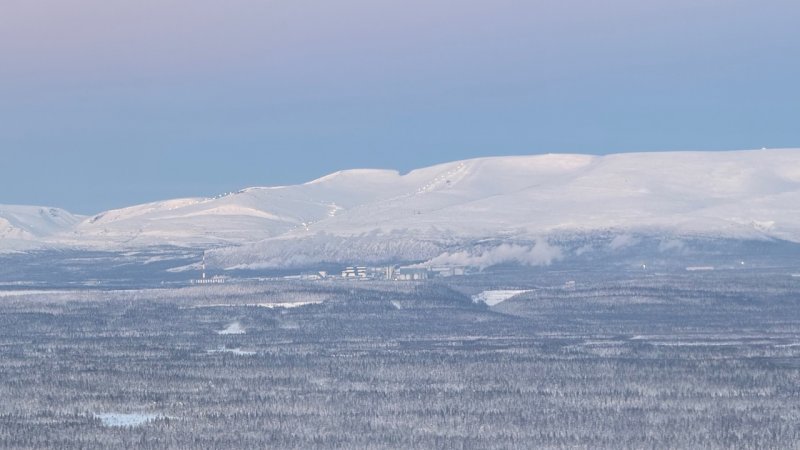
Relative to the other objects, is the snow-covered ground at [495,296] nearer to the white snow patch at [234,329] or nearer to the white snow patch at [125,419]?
the white snow patch at [234,329]

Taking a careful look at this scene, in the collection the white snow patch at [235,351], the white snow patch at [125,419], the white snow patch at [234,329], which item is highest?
the white snow patch at [234,329]

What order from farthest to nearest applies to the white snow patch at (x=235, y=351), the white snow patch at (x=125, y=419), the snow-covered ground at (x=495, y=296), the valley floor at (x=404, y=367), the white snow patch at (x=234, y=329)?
the snow-covered ground at (x=495, y=296), the white snow patch at (x=234, y=329), the white snow patch at (x=235, y=351), the white snow patch at (x=125, y=419), the valley floor at (x=404, y=367)

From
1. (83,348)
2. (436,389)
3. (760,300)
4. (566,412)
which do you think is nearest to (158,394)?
(436,389)

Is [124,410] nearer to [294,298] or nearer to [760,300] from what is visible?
[294,298]

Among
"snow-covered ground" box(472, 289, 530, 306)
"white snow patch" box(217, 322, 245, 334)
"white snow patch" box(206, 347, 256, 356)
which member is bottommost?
"white snow patch" box(206, 347, 256, 356)

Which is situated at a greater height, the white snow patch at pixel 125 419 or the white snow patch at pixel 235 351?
the white snow patch at pixel 235 351

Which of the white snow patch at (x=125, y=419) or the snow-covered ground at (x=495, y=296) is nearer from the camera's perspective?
the white snow patch at (x=125, y=419)

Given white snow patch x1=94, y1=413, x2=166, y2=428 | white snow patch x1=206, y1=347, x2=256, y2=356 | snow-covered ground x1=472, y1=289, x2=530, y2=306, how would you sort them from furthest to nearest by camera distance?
snow-covered ground x1=472, y1=289, x2=530, y2=306, white snow patch x1=206, y1=347, x2=256, y2=356, white snow patch x1=94, y1=413, x2=166, y2=428

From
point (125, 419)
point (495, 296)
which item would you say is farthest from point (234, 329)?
point (125, 419)

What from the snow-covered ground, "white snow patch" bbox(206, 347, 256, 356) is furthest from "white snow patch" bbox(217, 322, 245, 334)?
the snow-covered ground

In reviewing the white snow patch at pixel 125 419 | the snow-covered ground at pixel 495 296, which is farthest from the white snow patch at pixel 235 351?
the snow-covered ground at pixel 495 296

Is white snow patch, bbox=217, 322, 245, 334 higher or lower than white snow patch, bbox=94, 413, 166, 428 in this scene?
higher

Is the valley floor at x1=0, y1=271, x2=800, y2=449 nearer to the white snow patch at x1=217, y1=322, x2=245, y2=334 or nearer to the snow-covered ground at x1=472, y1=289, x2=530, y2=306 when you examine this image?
the white snow patch at x1=217, y1=322, x2=245, y2=334
